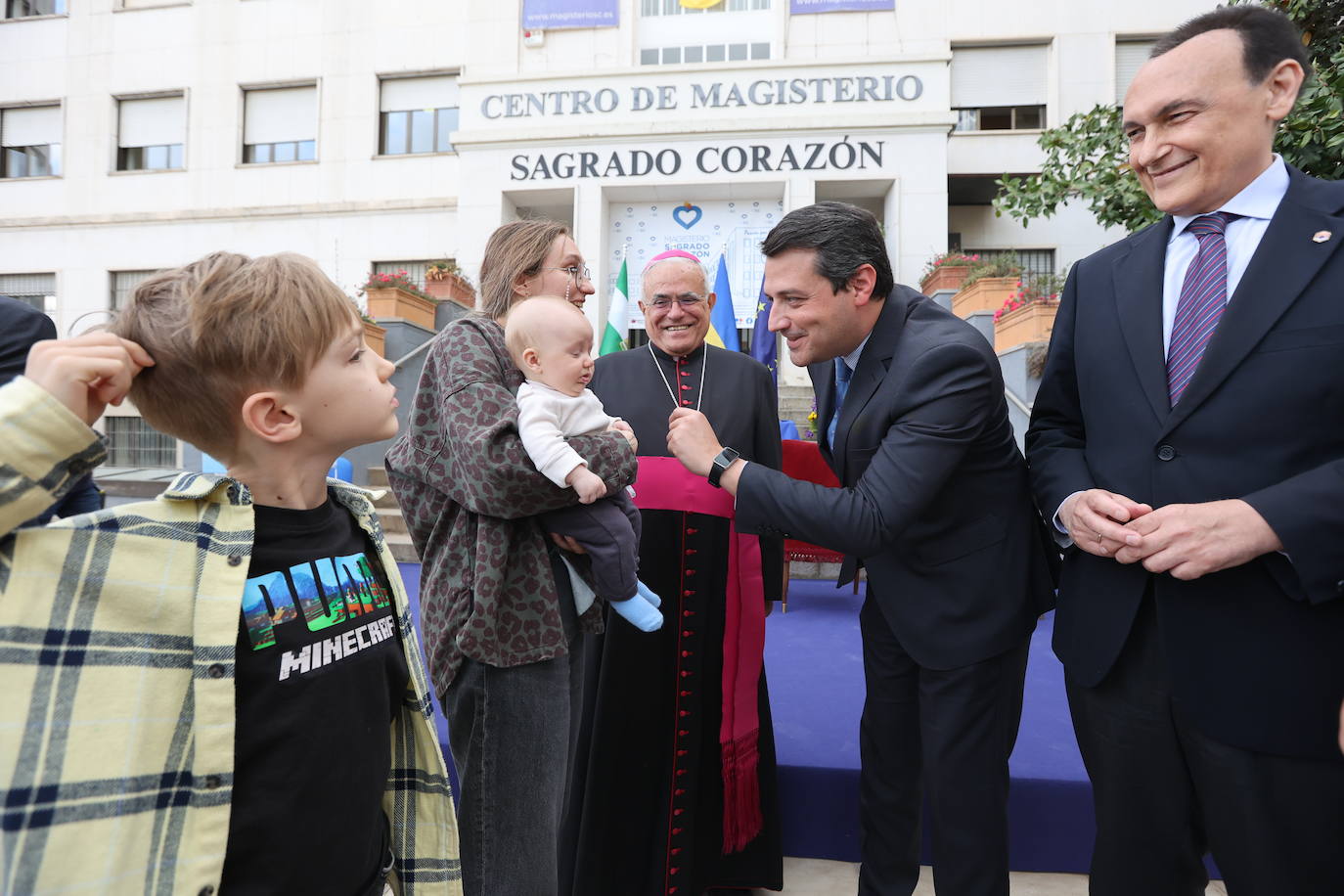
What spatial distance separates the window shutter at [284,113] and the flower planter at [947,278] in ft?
43.9

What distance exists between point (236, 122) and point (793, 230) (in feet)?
60.3

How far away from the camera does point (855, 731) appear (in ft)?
10.0

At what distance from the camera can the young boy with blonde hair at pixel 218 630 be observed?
90cm

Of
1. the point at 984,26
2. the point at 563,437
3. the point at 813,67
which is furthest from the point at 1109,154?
the point at 984,26

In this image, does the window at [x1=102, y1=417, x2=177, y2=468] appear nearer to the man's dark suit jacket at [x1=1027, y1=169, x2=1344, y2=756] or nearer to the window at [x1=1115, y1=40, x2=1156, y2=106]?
the man's dark suit jacket at [x1=1027, y1=169, x2=1344, y2=756]

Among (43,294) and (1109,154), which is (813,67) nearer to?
(1109,154)

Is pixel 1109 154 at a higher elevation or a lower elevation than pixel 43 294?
lower

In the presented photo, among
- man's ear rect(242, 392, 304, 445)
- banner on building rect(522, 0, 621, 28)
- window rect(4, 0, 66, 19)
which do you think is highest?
window rect(4, 0, 66, 19)

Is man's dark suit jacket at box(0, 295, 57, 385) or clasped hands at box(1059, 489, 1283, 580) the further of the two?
man's dark suit jacket at box(0, 295, 57, 385)

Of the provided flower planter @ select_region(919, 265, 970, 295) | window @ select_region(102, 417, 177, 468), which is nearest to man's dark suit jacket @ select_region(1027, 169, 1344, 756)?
flower planter @ select_region(919, 265, 970, 295)

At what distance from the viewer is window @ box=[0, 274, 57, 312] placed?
55.1 ft

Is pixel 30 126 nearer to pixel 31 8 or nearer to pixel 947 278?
pixel 31 8

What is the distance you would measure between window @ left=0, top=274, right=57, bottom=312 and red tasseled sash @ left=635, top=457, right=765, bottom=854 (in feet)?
66.1

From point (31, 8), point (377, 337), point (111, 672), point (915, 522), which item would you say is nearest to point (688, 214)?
point (377, 337)
